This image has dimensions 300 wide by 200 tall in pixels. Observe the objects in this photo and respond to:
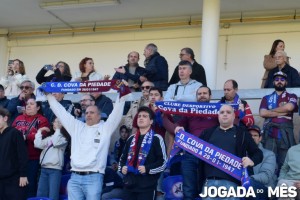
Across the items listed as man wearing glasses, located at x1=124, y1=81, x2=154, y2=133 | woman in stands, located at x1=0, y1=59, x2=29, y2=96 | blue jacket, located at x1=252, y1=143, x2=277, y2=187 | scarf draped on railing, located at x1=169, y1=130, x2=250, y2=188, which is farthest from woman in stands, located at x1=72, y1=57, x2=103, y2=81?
blue jacket, located at x1=252, y1=143, x2=277, y2=187

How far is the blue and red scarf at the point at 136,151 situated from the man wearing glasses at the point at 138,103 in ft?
4.00

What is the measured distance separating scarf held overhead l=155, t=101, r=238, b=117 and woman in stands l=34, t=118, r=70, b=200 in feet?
4.97

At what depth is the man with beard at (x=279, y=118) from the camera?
22.1ft

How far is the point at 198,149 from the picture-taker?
5680mm

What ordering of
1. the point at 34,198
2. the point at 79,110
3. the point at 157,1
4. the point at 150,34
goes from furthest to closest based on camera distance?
the point at 150,34 < the point at 157,1 < the point at 79,110 < the point at 34,198

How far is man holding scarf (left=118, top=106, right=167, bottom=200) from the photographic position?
19.0ft

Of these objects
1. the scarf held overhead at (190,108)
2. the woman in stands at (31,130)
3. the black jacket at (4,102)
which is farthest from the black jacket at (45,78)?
the scarf held overhead at (190,108)

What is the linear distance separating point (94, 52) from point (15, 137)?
6.57 meters

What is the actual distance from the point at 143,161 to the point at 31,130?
83.9 inches

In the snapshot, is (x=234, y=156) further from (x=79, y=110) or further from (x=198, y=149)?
(x=79, y=110)

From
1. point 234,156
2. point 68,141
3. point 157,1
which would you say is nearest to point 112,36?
point 157,1

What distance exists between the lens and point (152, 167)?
19.0ft

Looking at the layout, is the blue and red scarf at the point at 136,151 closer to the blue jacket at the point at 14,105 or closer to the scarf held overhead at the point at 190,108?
the scarf held overhead at the point at 190,108

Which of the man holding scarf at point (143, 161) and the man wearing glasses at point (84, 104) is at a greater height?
the man wearing glasses at point (84, 104)
